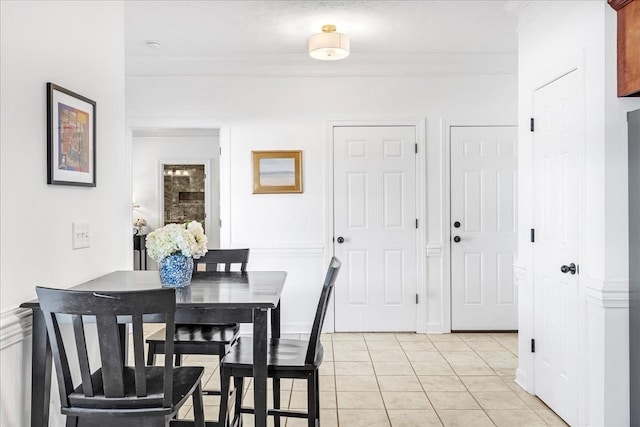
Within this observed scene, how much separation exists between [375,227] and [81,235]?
2906 mm

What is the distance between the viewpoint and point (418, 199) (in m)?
4.57

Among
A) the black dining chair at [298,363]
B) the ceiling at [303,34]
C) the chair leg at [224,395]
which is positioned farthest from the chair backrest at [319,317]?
the ceiling at [303,34]

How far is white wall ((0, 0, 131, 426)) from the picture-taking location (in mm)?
1669

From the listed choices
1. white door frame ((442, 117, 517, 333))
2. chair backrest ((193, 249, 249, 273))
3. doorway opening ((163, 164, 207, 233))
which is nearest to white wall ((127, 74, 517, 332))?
white door frame ((442, 117, 517, 333))

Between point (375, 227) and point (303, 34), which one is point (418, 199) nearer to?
point (375, 227)

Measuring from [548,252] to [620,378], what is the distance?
0.81 m

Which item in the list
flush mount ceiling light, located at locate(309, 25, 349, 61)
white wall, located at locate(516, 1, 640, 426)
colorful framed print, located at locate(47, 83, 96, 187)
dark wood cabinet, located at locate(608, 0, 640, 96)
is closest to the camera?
colorful framed print, located at locate(47, 83, 96, 187)

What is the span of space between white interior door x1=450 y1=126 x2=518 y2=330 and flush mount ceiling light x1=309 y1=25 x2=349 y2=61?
4.90 feet

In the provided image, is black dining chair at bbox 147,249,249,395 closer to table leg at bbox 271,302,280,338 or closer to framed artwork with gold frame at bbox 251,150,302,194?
table leg at bbox 271,302,280,338

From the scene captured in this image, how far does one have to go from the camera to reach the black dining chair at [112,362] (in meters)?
1.46

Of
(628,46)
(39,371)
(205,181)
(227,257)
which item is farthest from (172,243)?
(205,181)

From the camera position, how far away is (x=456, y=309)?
15.1ft

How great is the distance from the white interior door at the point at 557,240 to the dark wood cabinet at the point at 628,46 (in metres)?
0.28

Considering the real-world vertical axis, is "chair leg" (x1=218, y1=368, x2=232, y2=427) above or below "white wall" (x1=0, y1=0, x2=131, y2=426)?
below
